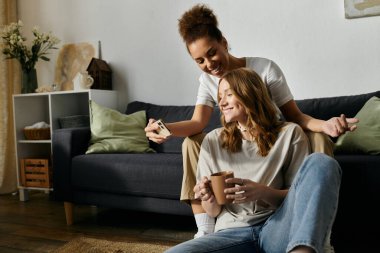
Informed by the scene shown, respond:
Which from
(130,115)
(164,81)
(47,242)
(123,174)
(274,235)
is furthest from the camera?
(164,81)

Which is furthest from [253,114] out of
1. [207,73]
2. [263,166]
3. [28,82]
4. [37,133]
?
[28,82]

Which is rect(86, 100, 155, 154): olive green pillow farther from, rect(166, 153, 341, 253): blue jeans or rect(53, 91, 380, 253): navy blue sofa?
rect(166, 153, 341, 253): blue jeans

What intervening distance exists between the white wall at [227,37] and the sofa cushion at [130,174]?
3.13 feet

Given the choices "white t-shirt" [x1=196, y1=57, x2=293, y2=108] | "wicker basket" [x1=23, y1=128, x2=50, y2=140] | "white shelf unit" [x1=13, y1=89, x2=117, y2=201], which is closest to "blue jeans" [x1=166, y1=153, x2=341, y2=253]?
"white t-shirt" [x1=196, y1=57, x2=293, y2=108]

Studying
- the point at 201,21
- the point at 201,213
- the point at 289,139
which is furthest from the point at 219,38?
the point at 201,213

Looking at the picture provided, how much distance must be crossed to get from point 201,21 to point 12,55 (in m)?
2.35

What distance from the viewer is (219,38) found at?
1509 mm

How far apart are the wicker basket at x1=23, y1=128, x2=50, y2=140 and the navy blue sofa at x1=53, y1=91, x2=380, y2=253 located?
75 centimetres

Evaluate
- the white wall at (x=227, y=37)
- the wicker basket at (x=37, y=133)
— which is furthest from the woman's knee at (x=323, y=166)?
the wicker basket at (x=37, y=133)

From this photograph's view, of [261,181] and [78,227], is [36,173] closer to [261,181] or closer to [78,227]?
[78,227]

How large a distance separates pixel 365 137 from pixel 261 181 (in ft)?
2.92

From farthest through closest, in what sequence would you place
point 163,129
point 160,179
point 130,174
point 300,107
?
point 300,107, point 130,174, point 160,179, point 163,129

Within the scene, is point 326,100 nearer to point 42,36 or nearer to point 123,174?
point 123,174

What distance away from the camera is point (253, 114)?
4.10ft
